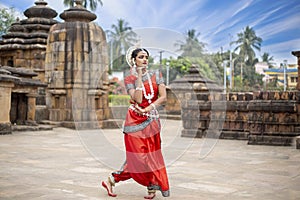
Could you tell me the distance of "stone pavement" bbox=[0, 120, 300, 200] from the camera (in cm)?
470

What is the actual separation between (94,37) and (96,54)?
668 millimetres

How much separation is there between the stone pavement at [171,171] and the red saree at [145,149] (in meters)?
0.30

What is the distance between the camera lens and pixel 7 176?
18.4ft

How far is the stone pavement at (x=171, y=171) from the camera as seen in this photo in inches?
185

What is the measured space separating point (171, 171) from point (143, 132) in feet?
6.57

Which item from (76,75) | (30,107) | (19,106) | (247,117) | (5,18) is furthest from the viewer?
(5,18)

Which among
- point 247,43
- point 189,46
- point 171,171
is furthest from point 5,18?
point 247,43

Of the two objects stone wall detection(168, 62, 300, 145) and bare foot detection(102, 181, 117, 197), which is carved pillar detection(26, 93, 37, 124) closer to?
stone wall detection(168, 62, 300, 145)

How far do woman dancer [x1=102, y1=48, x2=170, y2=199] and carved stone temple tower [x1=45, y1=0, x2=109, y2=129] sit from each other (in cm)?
1064

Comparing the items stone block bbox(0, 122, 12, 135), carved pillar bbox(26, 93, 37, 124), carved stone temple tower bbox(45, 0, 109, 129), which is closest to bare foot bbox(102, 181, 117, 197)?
stone block bbox(0, 122, 12, 135)

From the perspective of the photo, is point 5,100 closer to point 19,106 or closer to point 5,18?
point 19,106

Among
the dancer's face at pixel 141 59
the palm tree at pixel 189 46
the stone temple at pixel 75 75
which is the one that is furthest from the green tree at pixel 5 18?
the dancer's face at pixel 141 59

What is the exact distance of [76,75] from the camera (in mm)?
15461

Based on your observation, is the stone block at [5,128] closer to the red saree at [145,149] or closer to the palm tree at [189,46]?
the palm tree at [189,46]
